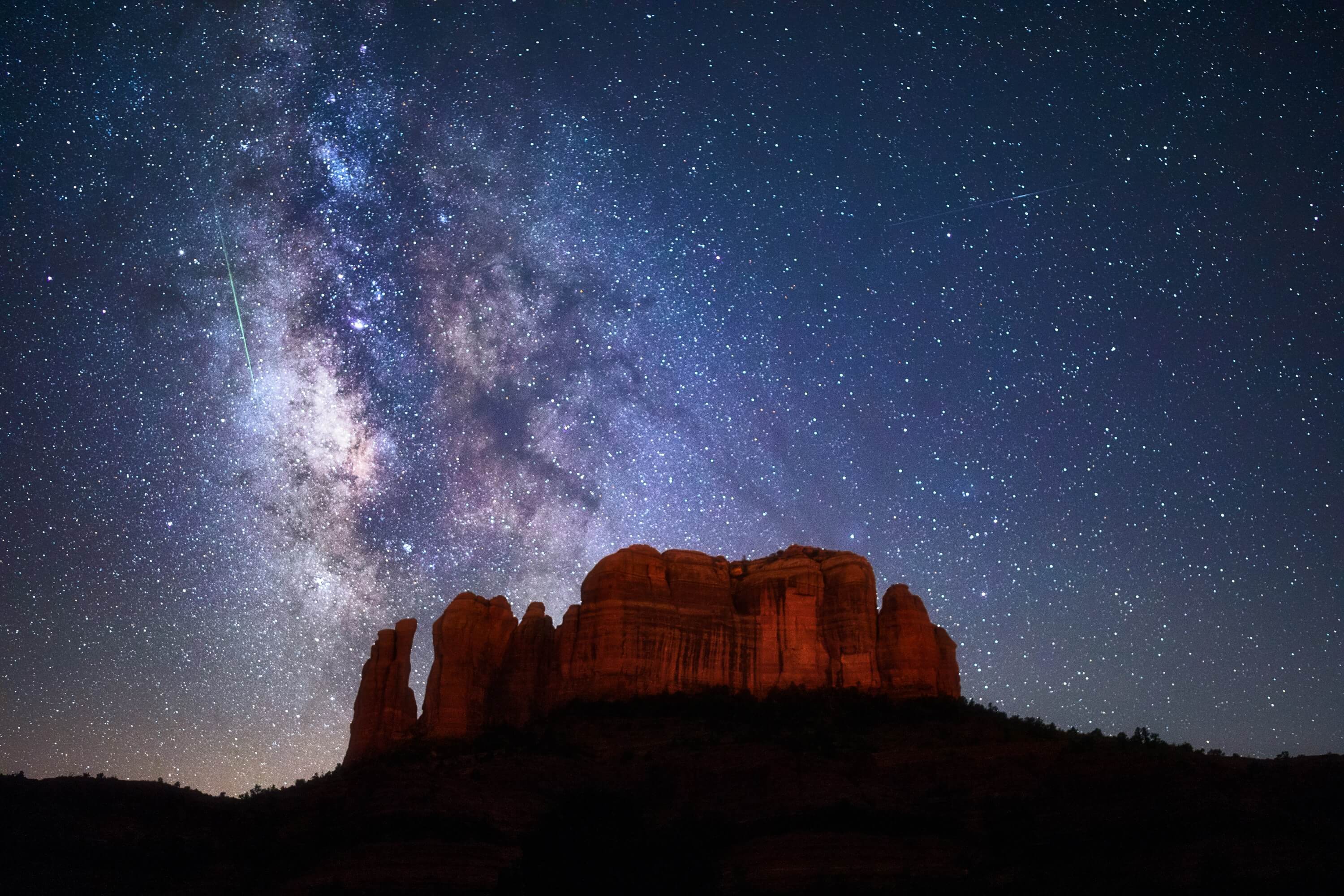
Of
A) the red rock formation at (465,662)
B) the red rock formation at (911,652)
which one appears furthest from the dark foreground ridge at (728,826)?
the red rock formation at (465,662)

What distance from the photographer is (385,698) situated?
63.9 m

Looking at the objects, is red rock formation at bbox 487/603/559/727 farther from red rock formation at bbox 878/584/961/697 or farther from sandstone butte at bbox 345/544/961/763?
red rock formation at bbox 878/584/961/697

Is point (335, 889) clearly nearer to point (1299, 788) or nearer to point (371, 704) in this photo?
point (371, 704)

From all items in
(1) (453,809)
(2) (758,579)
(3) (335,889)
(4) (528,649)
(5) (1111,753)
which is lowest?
(3) (335,889)

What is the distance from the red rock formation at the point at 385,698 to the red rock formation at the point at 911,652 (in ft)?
99.5

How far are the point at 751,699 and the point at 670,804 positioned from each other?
53.7 feet

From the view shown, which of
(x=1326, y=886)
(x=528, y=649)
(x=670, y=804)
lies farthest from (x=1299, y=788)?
(x=528, y=649)

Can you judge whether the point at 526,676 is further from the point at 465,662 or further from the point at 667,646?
the point at 667,646

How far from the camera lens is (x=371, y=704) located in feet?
209

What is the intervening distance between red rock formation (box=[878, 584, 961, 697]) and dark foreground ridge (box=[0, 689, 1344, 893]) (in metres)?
11.1

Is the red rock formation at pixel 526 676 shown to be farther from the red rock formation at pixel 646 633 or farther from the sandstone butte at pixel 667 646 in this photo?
the red rock formation at pixel 646 633

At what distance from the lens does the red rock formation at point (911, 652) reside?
191 ft

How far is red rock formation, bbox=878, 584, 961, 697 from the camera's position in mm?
58156

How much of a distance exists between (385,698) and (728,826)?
31.1 meters
